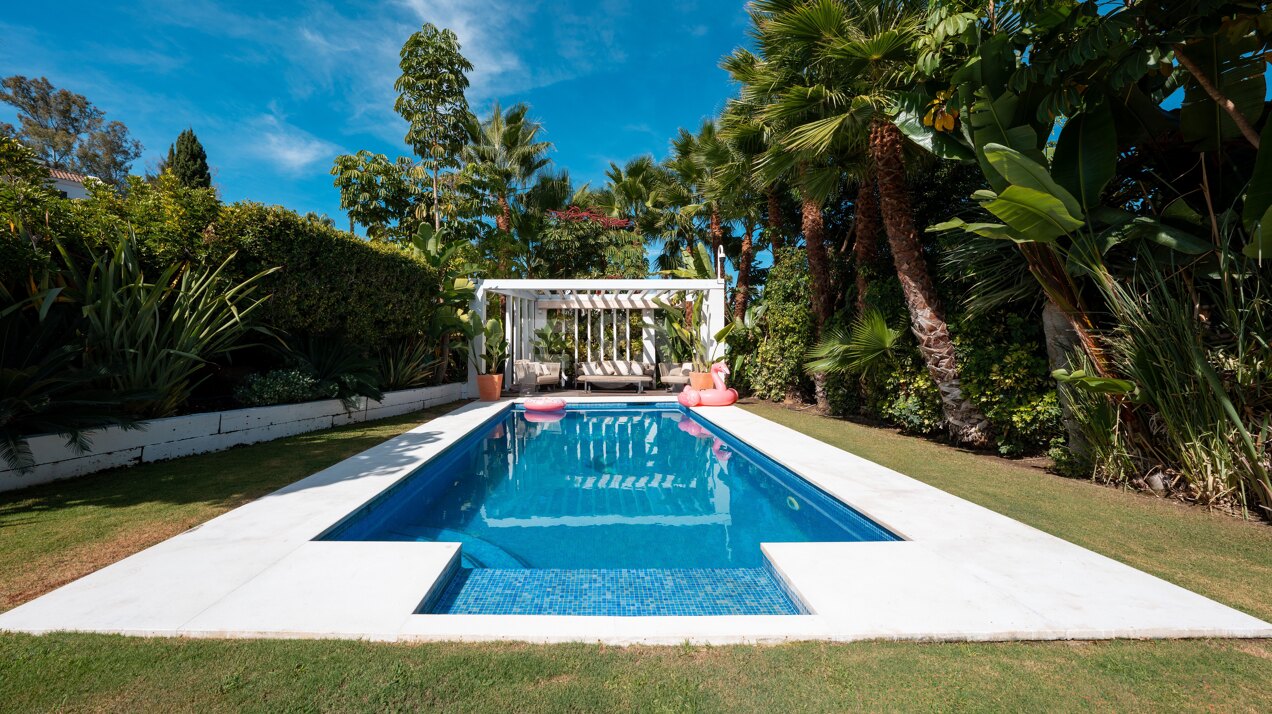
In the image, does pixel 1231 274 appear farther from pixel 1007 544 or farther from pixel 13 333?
pixel 13 333

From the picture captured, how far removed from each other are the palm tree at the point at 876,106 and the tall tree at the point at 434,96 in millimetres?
13567

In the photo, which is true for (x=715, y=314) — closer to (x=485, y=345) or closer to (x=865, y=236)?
(x=865, y=236)

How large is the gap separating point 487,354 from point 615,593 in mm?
11239

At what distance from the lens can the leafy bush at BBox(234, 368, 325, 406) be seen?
723 centimetres

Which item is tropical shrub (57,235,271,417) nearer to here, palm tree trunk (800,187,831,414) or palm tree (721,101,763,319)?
palm tree (721,101,763,319)

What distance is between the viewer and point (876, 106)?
20.4 feet

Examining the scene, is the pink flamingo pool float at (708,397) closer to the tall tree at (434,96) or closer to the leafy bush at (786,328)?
the leafy bush at (786,328)

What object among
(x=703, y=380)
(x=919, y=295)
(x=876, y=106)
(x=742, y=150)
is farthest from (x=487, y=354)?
(x=876, y=106)

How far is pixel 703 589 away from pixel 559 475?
3.75 m

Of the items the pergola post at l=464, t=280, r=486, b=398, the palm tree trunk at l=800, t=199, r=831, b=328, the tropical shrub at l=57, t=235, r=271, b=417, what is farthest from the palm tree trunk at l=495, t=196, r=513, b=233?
the tropical shrub at l=57, t=235, r=271, b=417

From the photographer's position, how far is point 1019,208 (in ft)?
13.7

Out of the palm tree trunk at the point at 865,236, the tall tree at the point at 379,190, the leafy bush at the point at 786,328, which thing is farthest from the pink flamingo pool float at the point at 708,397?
the tall tree at the point at 379,190

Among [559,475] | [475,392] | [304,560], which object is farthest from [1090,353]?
[475,392]

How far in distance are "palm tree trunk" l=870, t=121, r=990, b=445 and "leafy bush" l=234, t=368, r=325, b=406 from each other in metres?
8.89
